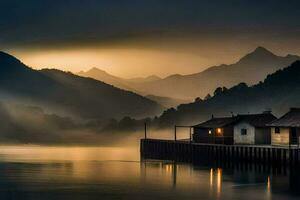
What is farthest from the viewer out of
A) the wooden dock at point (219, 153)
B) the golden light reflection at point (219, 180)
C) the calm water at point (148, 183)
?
the wooden dock at point (219, 153)

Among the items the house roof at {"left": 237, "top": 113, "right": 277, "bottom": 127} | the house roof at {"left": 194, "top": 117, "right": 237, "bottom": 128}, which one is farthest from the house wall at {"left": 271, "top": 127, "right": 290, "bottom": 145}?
the house roof at {"left": 194, "top": 117, "right": 237, "bottom": 128}

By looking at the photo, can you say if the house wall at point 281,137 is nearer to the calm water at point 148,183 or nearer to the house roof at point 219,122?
the calm water at point 148,183

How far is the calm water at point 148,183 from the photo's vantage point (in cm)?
8169

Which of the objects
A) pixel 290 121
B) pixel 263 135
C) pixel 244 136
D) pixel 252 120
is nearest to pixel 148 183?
pixel 290 121

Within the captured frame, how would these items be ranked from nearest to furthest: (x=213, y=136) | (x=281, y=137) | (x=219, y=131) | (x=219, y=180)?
(x=219, y=180), (x=281, y=137), (x=219, y=131), (x=213, y=136)

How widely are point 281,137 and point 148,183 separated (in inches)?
1090

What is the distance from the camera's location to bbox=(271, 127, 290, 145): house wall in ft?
366

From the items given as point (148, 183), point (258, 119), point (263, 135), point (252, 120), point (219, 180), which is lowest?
point (148, 183)

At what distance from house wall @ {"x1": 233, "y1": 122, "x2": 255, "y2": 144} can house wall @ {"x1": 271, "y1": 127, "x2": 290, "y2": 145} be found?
6958 millimetres

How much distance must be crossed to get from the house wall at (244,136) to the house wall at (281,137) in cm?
696

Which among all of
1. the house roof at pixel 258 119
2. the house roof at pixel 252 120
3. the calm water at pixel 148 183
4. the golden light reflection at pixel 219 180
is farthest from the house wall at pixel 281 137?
the golden light reflection at pixel 219 180

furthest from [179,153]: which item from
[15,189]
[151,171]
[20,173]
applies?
[15,189]

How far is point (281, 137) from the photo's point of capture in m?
113

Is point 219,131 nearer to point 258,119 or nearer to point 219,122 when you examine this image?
point 219,122
